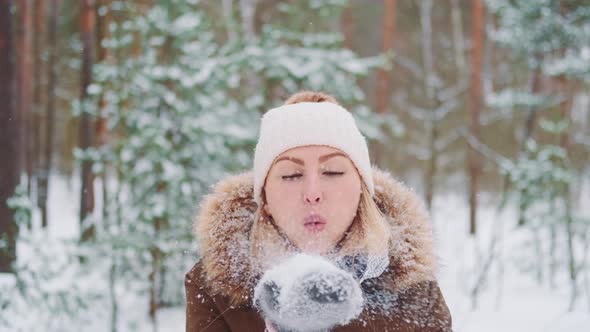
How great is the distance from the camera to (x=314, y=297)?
50.5 inches

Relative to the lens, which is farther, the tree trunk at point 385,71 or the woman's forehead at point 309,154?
the tree trunk at point 385,71

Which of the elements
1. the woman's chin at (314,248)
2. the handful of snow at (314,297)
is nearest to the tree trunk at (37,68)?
the woman's chin at (314,248)

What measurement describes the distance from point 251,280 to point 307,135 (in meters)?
0.55

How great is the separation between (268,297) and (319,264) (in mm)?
196

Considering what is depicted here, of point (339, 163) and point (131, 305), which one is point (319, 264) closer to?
point (339, 163)

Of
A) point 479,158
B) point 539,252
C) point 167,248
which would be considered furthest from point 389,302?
point 479,158

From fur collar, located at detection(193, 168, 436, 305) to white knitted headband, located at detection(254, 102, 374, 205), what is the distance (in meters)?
0.12

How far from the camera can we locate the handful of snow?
128cm

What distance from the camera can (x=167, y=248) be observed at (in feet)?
19.3

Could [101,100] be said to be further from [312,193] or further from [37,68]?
[312,193]

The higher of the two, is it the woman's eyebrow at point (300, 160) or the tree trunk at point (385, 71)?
the tree trunk at point (385, 71)

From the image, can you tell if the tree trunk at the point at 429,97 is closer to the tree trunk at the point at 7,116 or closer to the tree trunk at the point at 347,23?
the tree trunk at the point at 347,23

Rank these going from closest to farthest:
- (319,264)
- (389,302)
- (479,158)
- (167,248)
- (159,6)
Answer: (319,264), (389,302), (167,248), (159,6), (479,158)

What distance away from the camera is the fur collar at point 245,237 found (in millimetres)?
1716
